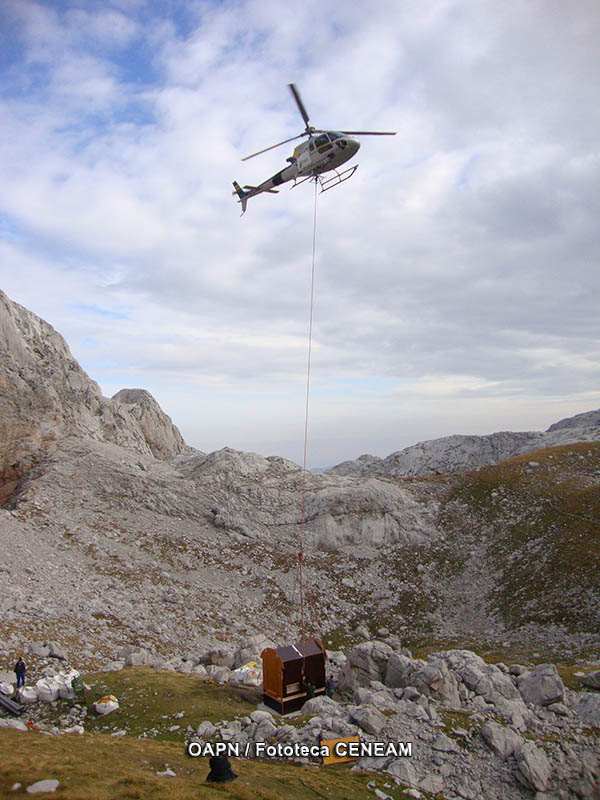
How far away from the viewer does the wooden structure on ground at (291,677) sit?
20719 millimetres

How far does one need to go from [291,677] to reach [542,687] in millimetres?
10648

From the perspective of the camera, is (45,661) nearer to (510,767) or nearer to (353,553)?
(510,767)

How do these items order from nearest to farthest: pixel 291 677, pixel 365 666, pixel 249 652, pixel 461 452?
pixel 291 677 < pixel 365 666 < pixel 249 652 < pixel 461 452

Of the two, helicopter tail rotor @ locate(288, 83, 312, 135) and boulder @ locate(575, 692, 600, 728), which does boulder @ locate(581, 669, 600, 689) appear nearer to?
boulder @ locate(575, 692, 600, 728)

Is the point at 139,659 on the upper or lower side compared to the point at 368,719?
lower

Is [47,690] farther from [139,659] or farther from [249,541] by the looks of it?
[249,541]

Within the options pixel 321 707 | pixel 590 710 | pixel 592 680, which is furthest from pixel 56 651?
pixel 592 680

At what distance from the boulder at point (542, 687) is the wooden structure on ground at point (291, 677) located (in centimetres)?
881

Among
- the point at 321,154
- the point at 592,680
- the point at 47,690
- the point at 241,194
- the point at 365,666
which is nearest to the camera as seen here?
the point at 47,690

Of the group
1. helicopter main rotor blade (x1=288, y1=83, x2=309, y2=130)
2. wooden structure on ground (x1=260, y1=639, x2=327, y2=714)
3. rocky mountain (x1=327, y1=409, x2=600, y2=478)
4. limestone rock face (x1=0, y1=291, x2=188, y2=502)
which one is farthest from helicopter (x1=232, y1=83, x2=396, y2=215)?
rocky mountain (x1=327, y1=409, x2=600, y2=478)

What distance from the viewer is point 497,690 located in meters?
21.5

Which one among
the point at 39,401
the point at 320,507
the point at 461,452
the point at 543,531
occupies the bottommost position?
the point at 543,531

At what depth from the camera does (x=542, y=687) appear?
20844mm

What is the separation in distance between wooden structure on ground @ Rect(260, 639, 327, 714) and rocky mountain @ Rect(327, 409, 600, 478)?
2090 inches
